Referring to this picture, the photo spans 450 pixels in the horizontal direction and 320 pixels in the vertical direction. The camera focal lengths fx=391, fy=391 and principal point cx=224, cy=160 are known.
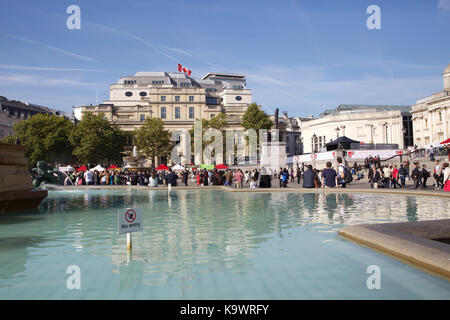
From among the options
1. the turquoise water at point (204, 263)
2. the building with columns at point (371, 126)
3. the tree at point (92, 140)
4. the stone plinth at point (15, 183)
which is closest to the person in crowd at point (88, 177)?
the stone plinth at point (15, 183)

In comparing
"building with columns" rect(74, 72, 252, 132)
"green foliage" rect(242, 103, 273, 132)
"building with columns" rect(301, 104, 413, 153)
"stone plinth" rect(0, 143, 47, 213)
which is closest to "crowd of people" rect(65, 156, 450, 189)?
"stone plinth" rect(0, 143, 47, 213)

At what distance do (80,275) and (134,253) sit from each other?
135 centimetres

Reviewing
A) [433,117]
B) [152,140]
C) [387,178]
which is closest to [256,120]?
[152,140]

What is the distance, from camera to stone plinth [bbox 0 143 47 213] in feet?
40.5

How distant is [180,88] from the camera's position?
85125 millimetres

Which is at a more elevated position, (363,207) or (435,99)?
(435,99)

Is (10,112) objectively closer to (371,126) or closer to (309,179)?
(371,126)

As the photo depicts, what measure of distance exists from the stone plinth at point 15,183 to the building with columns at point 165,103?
6967cm

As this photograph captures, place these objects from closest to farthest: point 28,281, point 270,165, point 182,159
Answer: point 28,281
point 270,165
point 182,159

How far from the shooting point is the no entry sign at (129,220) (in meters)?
6.27

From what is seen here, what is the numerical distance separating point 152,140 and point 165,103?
17515 millimetres
